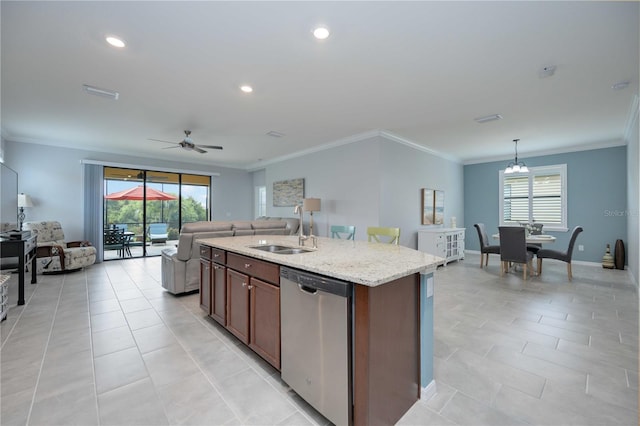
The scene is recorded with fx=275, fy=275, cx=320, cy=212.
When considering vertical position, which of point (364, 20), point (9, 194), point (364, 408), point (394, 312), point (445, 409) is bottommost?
point (445, 409)

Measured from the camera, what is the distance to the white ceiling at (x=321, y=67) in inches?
78.9

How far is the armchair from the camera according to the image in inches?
190

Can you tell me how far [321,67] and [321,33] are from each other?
21.2 inches

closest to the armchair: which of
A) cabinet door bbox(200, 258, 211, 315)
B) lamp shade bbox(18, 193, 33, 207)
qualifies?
lamp shade bbox(18, 193, 33, 207)

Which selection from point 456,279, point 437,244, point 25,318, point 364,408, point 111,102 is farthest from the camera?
point 437,244

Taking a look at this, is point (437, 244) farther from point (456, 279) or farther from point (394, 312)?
point (394, 312)

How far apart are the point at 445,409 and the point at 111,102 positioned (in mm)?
4863

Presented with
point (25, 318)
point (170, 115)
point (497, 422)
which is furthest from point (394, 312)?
point (170, 115)

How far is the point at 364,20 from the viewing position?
6.77ft

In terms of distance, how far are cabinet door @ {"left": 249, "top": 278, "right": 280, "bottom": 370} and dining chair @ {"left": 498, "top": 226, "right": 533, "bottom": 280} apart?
14.8ft

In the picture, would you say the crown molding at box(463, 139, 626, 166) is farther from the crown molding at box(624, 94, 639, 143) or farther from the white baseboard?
the white baseboard

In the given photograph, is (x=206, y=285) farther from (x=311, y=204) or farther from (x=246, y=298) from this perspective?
(x=311, y=204)

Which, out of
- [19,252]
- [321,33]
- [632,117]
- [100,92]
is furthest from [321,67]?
[632,117]

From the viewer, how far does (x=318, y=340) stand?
1.56 meters
